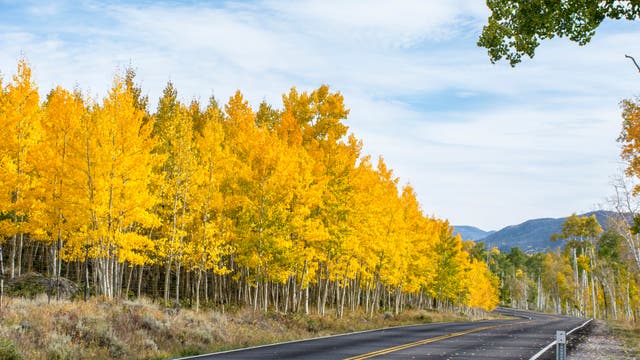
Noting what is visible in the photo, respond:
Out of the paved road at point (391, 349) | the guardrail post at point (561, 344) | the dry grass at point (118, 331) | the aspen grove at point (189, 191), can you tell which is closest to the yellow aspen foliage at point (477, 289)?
the aspen grove at point (189, 191)

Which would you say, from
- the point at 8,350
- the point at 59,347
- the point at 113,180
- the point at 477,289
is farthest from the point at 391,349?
the point at 477,289

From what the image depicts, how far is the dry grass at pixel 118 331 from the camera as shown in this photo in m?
13.7

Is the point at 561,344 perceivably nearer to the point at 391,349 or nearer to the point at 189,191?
the point at 391,349

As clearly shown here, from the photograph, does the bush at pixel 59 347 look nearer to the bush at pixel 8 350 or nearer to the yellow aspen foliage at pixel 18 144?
the bush at pixel 8 350

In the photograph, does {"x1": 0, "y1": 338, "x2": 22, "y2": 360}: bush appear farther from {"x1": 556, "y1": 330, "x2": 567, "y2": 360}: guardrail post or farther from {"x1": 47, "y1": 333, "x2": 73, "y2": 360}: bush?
{"x1": 556, "y1": 330, "x2": 567, "y2": 360}: guardrail post

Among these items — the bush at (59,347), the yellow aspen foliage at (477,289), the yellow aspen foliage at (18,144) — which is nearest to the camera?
the bush at (59,347)

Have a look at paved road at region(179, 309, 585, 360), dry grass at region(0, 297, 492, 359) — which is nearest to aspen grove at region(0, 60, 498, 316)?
dry grass at region(0, 297, 492, 359)

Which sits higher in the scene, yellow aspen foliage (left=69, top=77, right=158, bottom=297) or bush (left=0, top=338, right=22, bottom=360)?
yellow aspen foliage (left=69, top=77, right=158, bottom=297)

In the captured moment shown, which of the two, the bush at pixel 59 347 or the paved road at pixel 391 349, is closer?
the bush at pixel 59 347

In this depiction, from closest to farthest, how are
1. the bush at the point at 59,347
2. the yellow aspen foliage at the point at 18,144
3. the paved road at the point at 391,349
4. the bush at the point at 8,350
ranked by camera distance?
1. the bush at the point at 8,350
2. the bush at the point at 59,347
3. the paved road at the point at 391,349
4. the yellow aspen foliage at the point at 18,144

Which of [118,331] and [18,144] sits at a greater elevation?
[18,144]

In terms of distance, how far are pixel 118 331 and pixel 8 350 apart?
4477 millimetres

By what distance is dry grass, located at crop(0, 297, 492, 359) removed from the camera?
13734mm

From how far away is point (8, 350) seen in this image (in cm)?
1209
